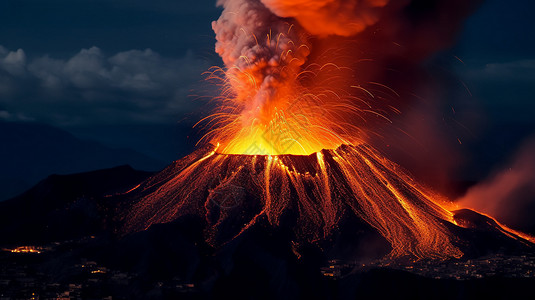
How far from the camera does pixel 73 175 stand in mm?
40250

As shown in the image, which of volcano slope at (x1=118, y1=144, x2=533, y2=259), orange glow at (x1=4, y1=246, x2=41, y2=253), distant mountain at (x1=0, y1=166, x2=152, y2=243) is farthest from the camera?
distant mountain at (x1=0, y1=166, x2=152, y2=243)

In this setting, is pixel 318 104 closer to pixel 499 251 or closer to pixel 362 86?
pixel 362 86

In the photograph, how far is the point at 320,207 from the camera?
29844mm

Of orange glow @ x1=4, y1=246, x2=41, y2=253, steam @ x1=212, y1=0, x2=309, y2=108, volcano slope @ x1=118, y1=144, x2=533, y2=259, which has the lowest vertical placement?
orange glow @ x1=4, y1=246, x2=41, y2=253

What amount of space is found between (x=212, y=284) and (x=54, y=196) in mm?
16654

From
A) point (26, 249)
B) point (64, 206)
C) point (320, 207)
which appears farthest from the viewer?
point (64, 206)

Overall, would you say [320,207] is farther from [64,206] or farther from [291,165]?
[64,206]

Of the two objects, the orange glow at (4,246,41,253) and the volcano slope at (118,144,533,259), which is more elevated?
the volcano slope at (118,144,533,259)

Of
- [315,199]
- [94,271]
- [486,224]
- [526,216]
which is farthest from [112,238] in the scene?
[526,216]

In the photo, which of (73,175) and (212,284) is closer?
(212,284)

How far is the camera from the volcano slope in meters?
28.0

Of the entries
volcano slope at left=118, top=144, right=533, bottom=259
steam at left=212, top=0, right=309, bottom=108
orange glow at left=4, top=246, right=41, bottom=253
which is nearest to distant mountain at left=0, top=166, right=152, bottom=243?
orange glow at left=4, top=246, right=41, bottom=253

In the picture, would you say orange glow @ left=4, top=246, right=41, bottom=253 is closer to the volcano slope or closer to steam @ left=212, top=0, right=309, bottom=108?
the volcano slope

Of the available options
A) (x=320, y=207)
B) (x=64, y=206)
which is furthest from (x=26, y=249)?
(x=320, y=207)
